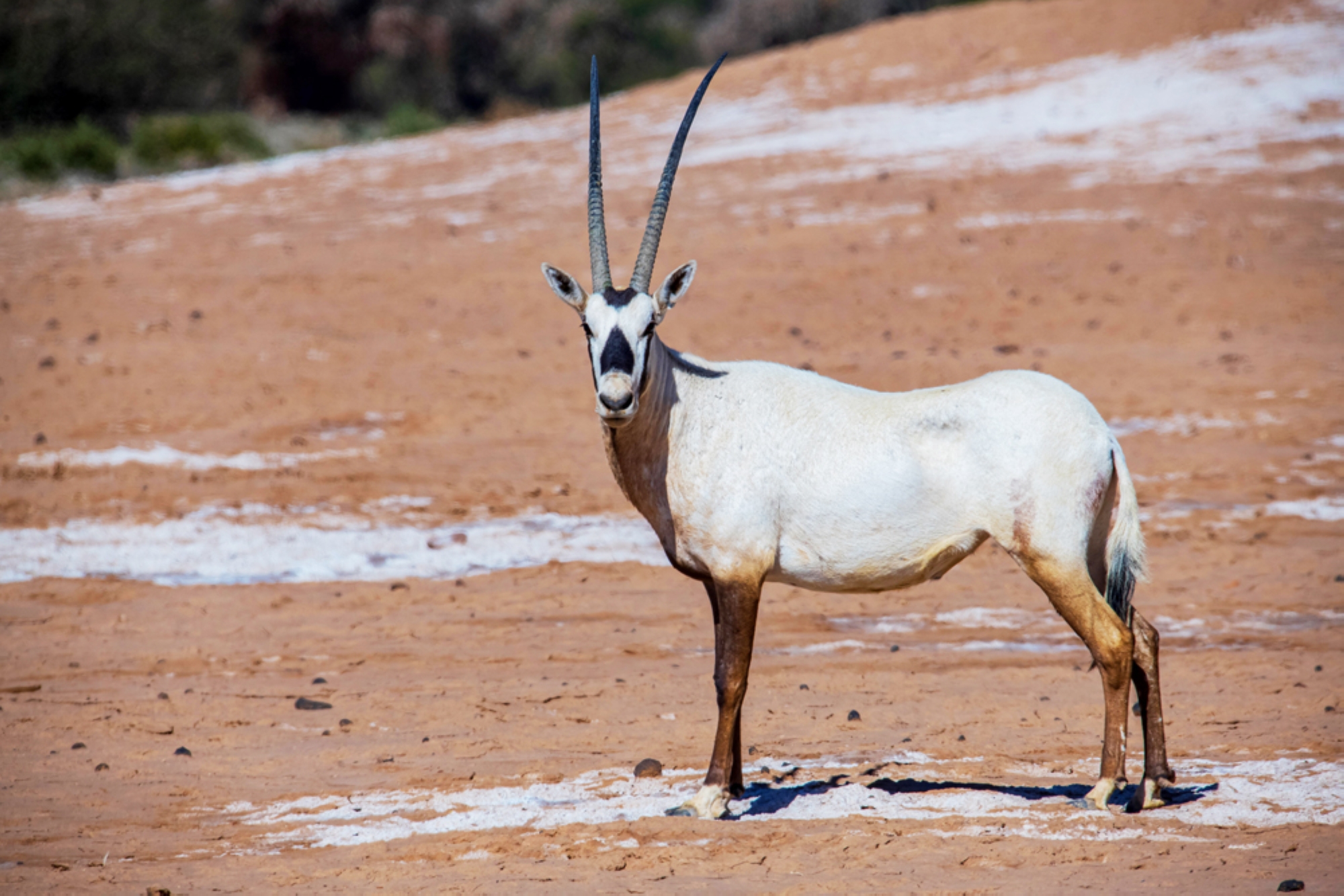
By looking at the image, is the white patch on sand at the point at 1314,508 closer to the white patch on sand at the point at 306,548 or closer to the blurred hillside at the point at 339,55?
the white patch on sand at the point at 306,548

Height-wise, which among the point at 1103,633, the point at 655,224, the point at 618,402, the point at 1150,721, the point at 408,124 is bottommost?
the point at 1150,721

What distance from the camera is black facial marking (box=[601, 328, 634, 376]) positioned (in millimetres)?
5363

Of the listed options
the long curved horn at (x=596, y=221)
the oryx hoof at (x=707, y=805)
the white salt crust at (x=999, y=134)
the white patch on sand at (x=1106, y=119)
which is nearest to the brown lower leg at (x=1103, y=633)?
the oryx hoof at (x=707, y=805)

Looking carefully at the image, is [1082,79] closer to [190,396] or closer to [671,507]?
[190,396]

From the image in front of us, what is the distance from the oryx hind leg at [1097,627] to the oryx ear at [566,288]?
89.8 inches

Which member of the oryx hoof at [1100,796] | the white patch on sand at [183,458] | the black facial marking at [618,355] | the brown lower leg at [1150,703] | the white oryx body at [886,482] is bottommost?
the oryx hoof at [1100,796]

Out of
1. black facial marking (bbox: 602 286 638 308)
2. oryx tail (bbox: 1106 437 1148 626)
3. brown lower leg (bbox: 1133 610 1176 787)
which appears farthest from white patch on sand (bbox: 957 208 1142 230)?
black facial marking (bbox: 602 286 638 308)

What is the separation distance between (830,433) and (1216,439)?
26.1ft

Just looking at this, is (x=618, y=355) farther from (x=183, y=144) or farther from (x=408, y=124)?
(x=408, y=124)

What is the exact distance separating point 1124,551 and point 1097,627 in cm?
42

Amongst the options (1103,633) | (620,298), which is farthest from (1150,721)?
(620,298)

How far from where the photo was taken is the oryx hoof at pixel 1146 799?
5578 mm

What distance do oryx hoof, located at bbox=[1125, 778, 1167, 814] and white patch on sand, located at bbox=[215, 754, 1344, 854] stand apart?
0.06m

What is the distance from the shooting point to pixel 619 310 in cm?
556
